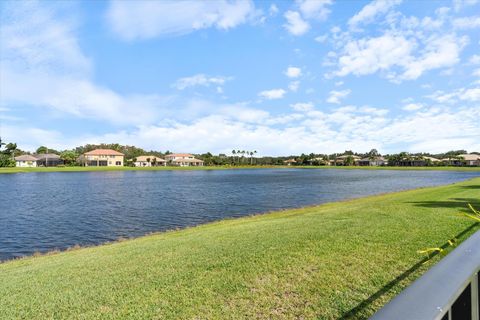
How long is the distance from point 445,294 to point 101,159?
444 feet

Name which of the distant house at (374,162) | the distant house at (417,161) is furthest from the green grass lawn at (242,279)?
the distant house at (374,162)

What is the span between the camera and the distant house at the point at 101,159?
121m

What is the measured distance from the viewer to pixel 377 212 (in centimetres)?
1270

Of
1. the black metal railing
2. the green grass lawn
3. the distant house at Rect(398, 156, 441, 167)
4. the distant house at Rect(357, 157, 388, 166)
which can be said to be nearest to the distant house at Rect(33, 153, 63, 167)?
the green grass lawn

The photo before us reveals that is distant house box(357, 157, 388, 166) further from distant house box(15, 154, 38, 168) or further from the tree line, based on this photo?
distant house box(15, 154, 38, 168)

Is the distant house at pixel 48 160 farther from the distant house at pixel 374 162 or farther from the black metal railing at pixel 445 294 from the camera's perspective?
the distant house at pixel 374 162

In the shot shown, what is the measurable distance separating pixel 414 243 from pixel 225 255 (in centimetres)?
467

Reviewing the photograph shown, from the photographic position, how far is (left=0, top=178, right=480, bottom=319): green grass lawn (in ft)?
16.0

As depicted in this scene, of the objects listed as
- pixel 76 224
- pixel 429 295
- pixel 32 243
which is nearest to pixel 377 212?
pixel 429 295

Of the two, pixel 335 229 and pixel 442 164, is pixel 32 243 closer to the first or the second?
pixel 335 229

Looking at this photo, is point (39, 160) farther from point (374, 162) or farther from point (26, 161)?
point (374, 162)

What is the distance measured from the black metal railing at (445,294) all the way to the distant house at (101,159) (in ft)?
435

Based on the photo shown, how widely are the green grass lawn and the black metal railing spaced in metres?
3.29

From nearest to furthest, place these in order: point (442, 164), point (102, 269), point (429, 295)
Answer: point (429, 295) → point (102, 269) → point (442, 164)
